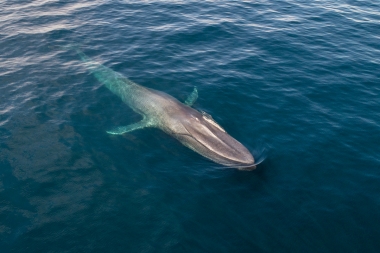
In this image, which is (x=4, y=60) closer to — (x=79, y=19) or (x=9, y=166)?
(x=79, y=19)

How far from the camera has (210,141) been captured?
21.4 metres

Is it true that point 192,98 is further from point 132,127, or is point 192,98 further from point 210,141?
point 210,141

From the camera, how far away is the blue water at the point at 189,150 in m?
16.8

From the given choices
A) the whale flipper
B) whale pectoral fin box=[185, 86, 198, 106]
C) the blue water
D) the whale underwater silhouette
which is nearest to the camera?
the blue water

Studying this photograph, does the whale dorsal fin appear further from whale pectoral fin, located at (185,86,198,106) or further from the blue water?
whale pectoral fin, located at (185,86,198,106)

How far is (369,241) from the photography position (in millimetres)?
16094

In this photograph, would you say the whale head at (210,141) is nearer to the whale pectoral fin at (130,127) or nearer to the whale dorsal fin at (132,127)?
the whale dorsal fin at (132,127)

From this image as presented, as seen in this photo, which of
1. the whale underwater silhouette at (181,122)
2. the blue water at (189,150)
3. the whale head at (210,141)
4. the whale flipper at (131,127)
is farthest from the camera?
the whale flipper at (131,127)

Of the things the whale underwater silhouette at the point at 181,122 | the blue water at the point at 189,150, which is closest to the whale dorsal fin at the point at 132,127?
the whale underwater silhouette at the point at 181,122

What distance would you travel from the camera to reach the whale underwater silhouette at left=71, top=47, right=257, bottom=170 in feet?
67.4

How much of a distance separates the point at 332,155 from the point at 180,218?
11.0 metres

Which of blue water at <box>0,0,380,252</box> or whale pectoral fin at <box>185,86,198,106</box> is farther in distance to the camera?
whale pectoral fin at <box>185,86,198,106</box>

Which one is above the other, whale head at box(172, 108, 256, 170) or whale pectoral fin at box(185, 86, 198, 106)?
whale pectoral fin at box(185, 86, 198, 106)

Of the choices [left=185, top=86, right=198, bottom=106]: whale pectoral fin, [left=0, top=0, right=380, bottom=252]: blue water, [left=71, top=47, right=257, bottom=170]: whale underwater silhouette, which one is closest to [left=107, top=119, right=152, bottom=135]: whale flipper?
[left=71, top=47, right=257, bottom=170]: whale underwater silhouette
